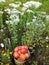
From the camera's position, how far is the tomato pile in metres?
2.94

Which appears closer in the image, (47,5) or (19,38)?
(19,38)

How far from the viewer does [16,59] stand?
3004 mm

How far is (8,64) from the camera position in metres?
2.97

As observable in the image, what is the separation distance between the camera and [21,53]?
2953 millimetres

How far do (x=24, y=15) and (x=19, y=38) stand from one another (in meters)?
0.38

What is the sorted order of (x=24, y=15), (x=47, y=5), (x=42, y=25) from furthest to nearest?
(x=47, y=5) < (x=24, y=15) < (x=42, y=25)

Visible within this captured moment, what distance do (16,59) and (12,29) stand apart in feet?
1.52

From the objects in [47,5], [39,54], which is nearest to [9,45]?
[39,54]

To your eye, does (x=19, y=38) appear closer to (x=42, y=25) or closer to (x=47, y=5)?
(x=42, y=25)

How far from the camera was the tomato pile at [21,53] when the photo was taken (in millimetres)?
2940

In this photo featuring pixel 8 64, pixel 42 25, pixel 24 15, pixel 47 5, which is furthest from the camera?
pixel 47 5

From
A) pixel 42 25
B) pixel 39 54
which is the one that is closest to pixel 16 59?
pixel 39 54

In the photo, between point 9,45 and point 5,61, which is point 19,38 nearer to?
point 9,45

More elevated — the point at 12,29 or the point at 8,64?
the point at 12,29
